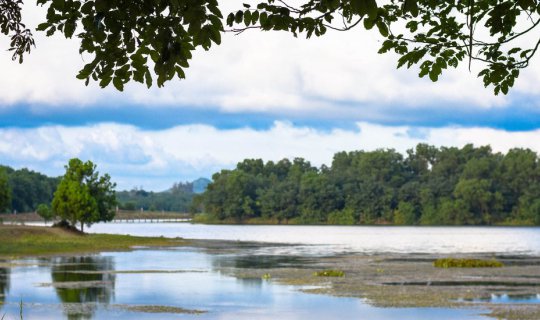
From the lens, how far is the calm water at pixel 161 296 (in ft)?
96.8

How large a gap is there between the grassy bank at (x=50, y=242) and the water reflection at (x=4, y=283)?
51.9 ft

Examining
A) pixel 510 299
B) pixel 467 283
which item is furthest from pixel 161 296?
pixel 467 283

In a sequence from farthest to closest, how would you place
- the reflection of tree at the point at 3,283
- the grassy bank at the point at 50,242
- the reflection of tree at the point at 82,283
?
1. the grassy bank at the point at 50,242
2. the reflection of tree at the point at 3,283
3. the reflection of tree at the point at 82,283

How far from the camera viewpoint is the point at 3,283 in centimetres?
4019

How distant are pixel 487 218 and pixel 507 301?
16809cm

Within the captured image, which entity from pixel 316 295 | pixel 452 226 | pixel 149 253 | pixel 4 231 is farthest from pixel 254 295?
pixel 452 226

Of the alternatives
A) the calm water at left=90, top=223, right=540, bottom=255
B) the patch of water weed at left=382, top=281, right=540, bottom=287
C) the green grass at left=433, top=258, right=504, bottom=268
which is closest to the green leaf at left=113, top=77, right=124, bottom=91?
the patch of water weed at left=382, top=281, right=540, bottom=287

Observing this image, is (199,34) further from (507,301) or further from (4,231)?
(4,231)

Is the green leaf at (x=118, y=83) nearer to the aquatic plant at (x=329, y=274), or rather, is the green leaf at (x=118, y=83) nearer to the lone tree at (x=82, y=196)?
the aquatic plant at (x=329, y=274)

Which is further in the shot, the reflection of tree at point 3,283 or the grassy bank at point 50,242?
the grassy bank at point 50,242

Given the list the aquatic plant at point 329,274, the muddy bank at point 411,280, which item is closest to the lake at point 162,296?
the muddy bank at point 411,280

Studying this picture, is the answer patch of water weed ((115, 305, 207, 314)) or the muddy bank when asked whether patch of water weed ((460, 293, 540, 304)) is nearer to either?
the muddy bank

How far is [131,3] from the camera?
7.18m

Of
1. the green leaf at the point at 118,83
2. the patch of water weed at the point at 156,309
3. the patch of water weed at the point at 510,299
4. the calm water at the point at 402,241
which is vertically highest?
the green leaf at the point at 118,83
